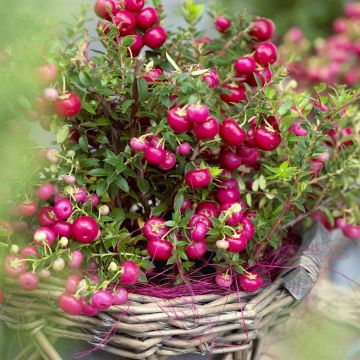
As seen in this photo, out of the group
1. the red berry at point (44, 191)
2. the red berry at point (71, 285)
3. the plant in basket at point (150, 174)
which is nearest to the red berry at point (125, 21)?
the plant in basket at point (150, 174)

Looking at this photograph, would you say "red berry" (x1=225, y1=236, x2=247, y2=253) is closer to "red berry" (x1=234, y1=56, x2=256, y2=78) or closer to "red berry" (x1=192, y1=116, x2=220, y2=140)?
"red berry" (x1=192, y1=116, x2=220, y2=140)

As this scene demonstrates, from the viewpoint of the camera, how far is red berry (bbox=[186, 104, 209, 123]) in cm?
61

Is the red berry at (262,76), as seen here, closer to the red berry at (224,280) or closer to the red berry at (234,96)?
the red berry at (234,96)

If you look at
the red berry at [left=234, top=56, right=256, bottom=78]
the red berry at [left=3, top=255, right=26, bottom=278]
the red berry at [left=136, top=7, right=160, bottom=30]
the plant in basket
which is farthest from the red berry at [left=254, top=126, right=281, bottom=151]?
the red berry at [left=3, top=255, right=26, bottom=278]

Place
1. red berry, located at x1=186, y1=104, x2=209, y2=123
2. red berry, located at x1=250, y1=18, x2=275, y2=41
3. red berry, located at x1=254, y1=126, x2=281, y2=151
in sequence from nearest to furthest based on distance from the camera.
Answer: red berry, located at x1=186, y1=104, x2=209, y2=123, red berry, located at x1=254, y1=126, x2=281, y2=151, red berry, located at x1=250, y1=18, x2=275, y2=41

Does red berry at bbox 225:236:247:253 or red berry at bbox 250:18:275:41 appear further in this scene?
red berry at bbox 250:18:275:41

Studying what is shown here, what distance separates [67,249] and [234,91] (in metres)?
0.30

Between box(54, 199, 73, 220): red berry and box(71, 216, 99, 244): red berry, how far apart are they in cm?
2

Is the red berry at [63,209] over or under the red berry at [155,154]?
over

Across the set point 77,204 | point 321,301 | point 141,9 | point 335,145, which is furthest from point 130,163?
point 321,301

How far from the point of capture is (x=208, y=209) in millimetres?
741

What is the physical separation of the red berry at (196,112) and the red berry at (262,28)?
1.03ft

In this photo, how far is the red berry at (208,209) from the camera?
740mm

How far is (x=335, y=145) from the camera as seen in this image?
0.91m
